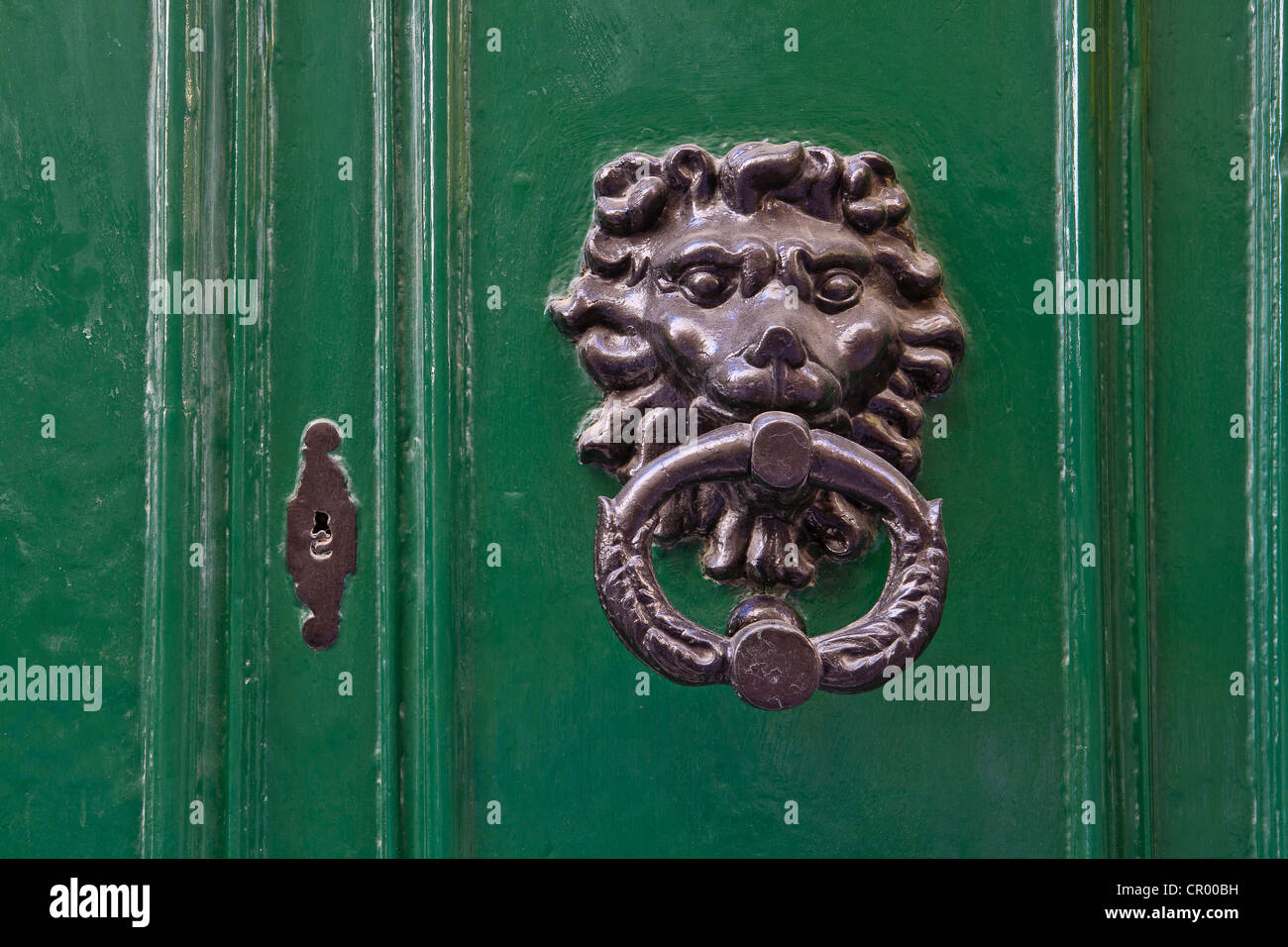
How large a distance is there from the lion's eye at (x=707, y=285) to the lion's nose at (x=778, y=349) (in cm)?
4

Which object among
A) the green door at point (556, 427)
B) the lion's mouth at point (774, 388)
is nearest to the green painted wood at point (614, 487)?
the green door at point (556, 427)

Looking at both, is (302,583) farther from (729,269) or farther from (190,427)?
(729,269)

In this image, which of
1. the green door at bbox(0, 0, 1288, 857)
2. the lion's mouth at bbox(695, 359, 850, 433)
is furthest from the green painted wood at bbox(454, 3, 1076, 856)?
the lion's mouth at bbox(695, 359, 850, 433)

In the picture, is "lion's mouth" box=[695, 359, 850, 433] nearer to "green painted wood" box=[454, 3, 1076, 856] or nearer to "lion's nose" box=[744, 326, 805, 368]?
"lion's nose" box=[744, 326, 805, 368]

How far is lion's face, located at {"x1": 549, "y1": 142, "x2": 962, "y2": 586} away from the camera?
53cm

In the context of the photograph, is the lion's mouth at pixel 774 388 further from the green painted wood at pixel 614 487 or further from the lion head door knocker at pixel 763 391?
the green painted wood at pixel 614 487

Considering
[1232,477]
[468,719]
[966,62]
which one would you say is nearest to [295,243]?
[468,719]

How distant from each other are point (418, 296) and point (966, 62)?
0.36 m

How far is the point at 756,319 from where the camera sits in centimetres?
53

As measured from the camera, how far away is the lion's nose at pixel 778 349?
1.68 ft

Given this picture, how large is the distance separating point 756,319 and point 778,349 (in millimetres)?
25

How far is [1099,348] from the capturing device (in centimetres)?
59

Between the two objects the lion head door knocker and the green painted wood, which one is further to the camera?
the green painted wood
